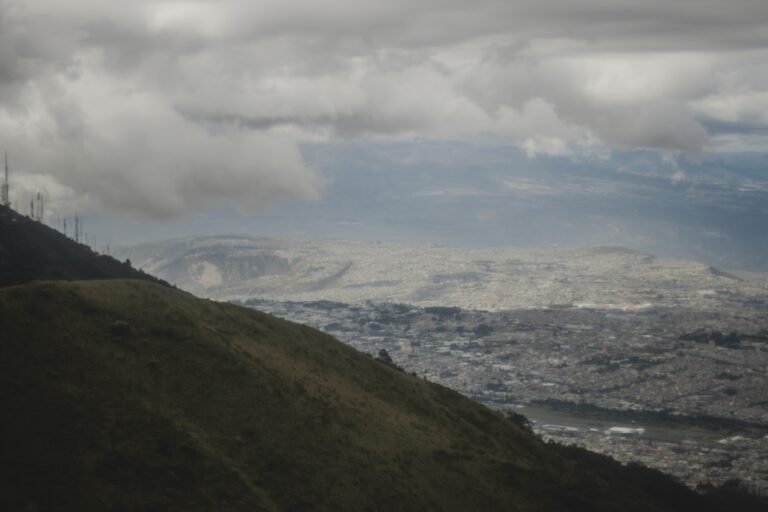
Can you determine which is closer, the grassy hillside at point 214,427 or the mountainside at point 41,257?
the grassy hillside at point 214,427

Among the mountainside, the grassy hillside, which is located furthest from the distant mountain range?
the mountainside

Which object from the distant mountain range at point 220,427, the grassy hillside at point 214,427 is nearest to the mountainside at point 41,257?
the distant mountain range at point 220,427

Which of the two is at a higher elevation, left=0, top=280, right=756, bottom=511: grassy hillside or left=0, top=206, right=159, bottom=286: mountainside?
left=0, top=206, right=159, bottom=286: mountainside

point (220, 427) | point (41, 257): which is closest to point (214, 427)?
point (220, 427)

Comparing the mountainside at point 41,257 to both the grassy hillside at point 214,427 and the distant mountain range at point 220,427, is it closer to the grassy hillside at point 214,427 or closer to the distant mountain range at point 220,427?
the distant mountain range at point 220,427

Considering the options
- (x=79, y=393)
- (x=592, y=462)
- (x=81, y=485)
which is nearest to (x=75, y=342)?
(x=79, y=393)

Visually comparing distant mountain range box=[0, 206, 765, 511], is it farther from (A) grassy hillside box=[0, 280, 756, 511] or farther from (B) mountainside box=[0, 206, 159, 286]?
(B) mountainside box=[0, 206, 159, 286]

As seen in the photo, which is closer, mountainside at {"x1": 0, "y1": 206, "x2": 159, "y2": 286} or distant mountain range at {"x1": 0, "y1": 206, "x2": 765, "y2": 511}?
distant mountain range at {"x1": 0, "y1": 206, "x2": 765, "y2": 511}
